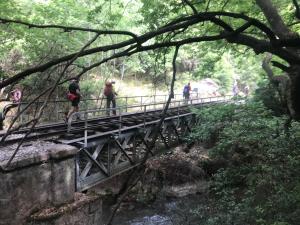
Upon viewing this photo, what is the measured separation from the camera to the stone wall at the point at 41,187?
6.82m

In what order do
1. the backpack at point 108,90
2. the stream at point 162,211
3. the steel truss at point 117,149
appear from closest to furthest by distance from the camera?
the steel truss at point 117,149
the stream at point 162,211
the backpack at point 108,90

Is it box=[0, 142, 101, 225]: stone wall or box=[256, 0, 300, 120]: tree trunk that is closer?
box=[256, 0, 300, 120]: tree trunk

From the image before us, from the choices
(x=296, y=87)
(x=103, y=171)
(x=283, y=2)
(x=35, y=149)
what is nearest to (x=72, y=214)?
(x=35, y=149)

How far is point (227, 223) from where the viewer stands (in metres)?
7.64

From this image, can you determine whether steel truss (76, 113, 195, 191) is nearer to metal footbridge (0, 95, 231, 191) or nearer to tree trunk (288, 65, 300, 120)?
metal footbridge (0, 95, 231, 191)

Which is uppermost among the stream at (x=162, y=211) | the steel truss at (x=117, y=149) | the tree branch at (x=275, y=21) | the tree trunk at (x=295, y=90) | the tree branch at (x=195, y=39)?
the tree branch at (x=275, y=21)

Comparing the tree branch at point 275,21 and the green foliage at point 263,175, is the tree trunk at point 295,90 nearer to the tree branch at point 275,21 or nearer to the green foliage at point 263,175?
the tree branch at point 275,21

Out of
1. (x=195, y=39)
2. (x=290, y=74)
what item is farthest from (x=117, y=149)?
(x=195, y=39)

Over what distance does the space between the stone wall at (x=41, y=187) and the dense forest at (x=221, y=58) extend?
170 cm

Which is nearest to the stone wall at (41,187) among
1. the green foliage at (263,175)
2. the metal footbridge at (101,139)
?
the metal footbridge at (101,139)

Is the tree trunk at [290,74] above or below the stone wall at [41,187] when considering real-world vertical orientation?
above

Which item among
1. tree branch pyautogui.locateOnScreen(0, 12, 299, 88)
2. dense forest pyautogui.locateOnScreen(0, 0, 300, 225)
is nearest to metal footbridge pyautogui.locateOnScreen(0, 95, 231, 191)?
dense forest pyautogui.locateOnScreen(0, 0, 300, 225)

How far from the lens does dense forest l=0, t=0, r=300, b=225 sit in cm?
279

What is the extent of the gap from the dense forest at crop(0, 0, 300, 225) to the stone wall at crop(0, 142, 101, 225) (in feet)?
5.57
